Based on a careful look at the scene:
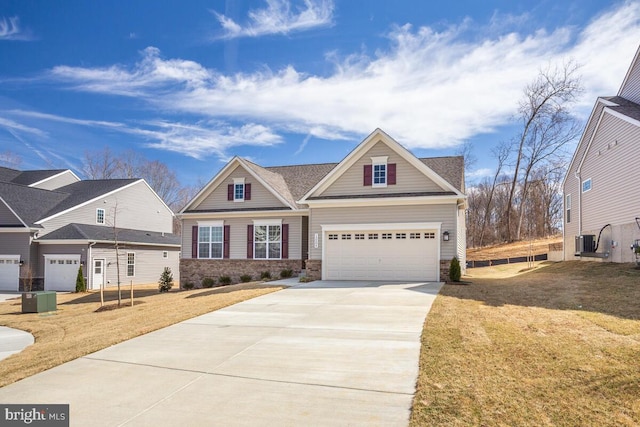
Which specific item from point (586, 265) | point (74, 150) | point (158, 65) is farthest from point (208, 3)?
point (74, 150)

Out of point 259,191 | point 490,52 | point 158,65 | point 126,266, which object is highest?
point 158,65

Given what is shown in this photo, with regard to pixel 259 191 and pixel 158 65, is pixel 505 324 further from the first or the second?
pixel 158 65

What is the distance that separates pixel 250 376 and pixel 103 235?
82.5 feet

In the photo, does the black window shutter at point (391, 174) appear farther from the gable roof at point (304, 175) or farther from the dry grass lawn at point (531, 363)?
the dry grass lawn at point (531, 363)

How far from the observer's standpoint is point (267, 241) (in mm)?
22609

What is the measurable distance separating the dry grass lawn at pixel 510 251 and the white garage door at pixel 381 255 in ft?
53.0

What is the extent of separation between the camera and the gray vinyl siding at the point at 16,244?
26062 mm

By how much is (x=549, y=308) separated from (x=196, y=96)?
19.8 metres

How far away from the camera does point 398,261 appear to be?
18047mm

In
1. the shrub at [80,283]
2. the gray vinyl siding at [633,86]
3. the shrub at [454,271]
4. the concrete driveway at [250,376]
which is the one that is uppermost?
the gray vinyl siding at [633,86]

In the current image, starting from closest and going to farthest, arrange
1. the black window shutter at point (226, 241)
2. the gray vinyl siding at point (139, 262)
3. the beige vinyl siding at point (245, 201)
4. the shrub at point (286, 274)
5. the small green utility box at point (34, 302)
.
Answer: the small green utility box at point (34, 302) → the shrub at point (286, 274) → the beige vinyl siding at point (245, 201) → the black window shutter at point (226, 241) → the gray vinyl siding at point (139, 262)

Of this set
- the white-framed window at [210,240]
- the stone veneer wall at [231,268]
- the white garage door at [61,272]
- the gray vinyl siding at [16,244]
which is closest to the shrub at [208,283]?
the stone veneer wall at [231,268]

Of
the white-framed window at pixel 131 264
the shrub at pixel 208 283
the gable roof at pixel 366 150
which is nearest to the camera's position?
the gable roof at pixel 366 150

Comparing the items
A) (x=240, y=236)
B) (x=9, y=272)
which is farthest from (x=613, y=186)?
(x=9, y=272)
